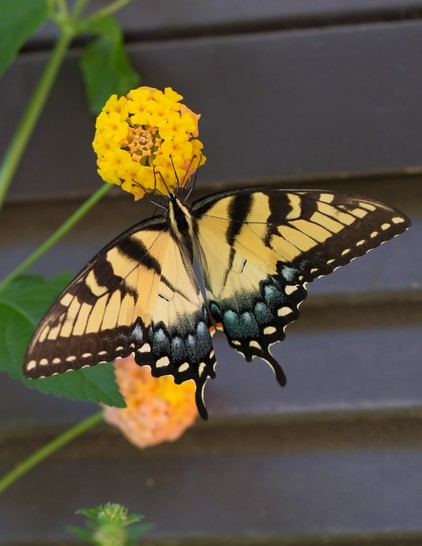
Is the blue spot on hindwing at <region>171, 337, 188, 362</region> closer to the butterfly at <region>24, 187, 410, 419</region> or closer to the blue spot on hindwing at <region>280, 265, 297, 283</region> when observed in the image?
the butterfly at <region>24, 187, 410, 419</region>

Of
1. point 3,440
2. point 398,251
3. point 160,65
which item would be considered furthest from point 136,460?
point 160,65

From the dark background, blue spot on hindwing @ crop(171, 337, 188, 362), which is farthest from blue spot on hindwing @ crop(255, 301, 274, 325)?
the dark background

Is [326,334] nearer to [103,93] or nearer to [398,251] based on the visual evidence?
[398,251]

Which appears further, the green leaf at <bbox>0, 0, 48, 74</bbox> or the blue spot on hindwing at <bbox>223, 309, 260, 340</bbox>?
the green leaf at <bbox>0, 0, 48, 74</bbox>

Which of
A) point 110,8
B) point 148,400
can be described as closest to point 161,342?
point 148,400

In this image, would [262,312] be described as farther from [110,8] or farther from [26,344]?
[110,8]

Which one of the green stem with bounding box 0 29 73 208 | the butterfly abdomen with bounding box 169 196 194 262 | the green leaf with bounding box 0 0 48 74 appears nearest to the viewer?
the butterfly abdomen with bounding box 169 196 194 262

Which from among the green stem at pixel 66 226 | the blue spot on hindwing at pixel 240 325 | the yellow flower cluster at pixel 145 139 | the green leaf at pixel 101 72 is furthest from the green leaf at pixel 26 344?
the green leaf at pixel 101 72
